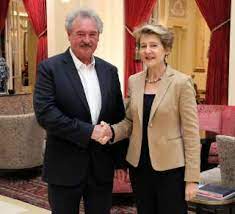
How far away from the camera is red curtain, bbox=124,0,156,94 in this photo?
6996mm

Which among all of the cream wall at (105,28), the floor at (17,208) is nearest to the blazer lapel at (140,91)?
the floor at (17,208)

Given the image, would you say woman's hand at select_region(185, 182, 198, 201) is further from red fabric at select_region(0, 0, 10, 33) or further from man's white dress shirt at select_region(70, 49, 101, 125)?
red fabric at select_region(0, 0, 10, 33)

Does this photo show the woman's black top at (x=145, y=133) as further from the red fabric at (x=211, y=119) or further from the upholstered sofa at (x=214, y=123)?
the red fabric at (x=211, y=119)

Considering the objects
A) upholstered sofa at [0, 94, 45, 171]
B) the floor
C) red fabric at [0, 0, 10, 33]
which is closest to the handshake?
the floor

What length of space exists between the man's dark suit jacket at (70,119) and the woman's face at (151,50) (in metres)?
0.27

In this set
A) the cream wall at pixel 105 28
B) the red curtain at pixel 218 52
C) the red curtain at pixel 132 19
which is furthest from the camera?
the cream wall at pixel 105 28

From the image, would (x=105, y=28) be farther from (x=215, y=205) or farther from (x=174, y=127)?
(x=174, y=127)

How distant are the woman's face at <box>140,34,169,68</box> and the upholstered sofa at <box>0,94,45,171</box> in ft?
10.3

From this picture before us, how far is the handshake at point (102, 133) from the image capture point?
2.19 meters

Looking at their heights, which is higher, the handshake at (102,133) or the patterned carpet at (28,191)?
the handshake at (102,133)

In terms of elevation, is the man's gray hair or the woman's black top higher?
the man's gray hair

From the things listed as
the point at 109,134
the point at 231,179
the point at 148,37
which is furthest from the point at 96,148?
the point at 231,179

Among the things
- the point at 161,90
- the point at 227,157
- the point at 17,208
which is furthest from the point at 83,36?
the point at 17,208

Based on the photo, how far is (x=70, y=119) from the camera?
2.19m
